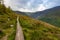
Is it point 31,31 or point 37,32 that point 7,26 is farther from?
point 37,32

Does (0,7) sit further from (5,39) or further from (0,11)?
(5,39)

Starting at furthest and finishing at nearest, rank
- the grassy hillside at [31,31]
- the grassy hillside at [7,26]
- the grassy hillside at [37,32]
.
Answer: the grassy hillside at [7,26] → the grassy hillside at [31,31] → the grassy hillside at [37,32]

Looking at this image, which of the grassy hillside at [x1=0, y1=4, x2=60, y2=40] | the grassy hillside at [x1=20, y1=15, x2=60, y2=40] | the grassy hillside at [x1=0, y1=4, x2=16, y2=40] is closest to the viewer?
the grassy hillside at [x1=20, y1=15, x2=60, y2=40]

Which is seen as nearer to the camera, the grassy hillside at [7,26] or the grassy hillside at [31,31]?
the grassy hillside at [31,31]

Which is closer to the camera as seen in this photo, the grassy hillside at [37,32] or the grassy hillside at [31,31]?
the grassy hillside at [37,32]

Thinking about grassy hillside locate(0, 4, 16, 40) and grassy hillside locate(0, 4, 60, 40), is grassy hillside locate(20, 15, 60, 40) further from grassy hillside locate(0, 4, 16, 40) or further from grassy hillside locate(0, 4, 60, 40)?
grassy hillside locate(0, 4, 16, 40)

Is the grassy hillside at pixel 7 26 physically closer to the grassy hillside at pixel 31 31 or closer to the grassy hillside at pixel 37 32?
the grassy hillside at pixel 31 31

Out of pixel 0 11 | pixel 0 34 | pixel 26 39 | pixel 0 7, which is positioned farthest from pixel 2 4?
pixel 26 39

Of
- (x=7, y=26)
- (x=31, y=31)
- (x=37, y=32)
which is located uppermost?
(x=37, y=32)

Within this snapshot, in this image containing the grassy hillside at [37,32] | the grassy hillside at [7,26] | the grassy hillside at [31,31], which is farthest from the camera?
the grassy hillside at [7,26]

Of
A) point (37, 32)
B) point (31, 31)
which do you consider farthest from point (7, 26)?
point (37, 32)

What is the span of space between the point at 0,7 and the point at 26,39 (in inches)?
3292

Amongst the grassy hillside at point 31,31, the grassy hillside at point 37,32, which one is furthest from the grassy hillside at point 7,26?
the grassy hillside at point 37,32

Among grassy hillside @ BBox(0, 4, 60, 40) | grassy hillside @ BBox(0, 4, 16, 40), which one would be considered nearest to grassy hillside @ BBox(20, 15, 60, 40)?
grassy hillside @ BBox(0, 4, 60, 40)
